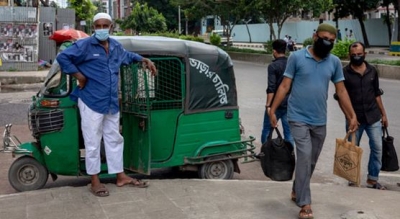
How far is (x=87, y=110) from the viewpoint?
534 cm

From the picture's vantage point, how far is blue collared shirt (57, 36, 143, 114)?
17.4ft

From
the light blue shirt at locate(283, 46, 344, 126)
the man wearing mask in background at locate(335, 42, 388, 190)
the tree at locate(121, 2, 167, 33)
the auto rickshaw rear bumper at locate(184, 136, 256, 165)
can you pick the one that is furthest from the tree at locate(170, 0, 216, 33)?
the light blue shirt at locate(283, 46, 344, 126)

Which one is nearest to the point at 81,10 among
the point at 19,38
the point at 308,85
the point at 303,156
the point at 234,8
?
the point at 234,8

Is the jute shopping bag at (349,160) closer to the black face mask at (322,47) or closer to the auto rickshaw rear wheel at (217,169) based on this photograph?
the black face mask at (322,47)

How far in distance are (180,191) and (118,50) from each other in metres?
1.59

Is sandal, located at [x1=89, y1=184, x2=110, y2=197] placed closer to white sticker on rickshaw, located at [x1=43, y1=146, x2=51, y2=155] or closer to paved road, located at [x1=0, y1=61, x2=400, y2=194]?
white sticker on rickshaw, located at [x1=43, y1=146, x2=51, y2=155]

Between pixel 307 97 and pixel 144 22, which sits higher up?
pixel 144 22

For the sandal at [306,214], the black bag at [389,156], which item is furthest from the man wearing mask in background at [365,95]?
the sandal at [306,214]

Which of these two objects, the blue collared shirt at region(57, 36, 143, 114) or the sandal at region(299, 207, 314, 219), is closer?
the sandal at region(299, 207, 314, 219)

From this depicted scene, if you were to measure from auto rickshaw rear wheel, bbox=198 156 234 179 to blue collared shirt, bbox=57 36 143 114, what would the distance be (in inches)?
61.6

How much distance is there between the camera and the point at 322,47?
473 cm

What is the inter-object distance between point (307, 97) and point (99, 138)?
210 cm

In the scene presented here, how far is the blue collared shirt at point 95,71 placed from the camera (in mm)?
5289

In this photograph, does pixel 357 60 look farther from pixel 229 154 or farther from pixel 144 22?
pixel 144 22
